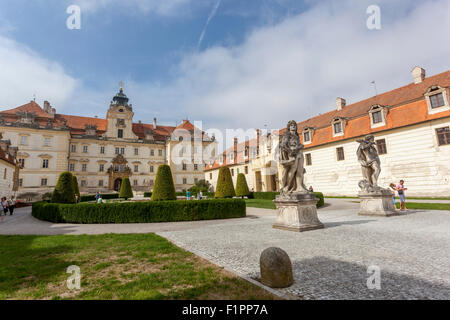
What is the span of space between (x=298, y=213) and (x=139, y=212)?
8.34 metres

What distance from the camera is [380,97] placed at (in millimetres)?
24547

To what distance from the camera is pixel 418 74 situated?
22.0 meters

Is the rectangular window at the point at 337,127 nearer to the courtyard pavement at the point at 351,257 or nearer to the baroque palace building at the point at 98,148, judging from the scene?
the courtyard pavement at the point at 351,257

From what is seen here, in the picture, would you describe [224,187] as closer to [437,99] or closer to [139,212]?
[139,212]

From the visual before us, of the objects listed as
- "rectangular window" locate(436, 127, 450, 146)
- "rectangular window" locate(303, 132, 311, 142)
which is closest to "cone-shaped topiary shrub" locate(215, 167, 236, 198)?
"rectangular window" locate(303, 132, 311, 142)

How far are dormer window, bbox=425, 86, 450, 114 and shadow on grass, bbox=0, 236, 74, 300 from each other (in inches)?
986

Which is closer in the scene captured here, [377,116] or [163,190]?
[163,190]

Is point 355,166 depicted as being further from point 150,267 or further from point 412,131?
point 150,267

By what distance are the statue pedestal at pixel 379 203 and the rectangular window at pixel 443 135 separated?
38.3 feet

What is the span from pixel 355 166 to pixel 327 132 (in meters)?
5.32

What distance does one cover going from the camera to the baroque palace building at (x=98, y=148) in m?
38.1

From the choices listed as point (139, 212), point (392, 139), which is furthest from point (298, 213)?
point (392, 139)

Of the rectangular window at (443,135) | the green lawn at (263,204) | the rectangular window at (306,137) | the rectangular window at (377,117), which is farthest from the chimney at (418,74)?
the green lawn at (263,204)
